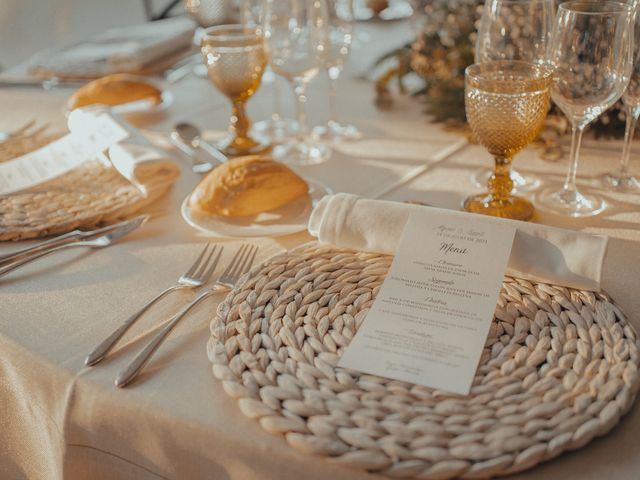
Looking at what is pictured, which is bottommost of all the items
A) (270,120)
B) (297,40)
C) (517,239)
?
(270,120)

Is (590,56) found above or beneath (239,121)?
above

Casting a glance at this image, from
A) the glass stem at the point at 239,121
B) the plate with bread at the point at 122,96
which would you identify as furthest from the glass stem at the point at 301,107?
the plate with bread at the point at 122,96

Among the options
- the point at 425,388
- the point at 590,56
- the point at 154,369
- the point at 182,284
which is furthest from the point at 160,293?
the point at 590,56

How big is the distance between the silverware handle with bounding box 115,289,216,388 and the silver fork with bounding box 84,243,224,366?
40 millimetres

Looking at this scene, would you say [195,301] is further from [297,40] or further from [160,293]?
[297,40]

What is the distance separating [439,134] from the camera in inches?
55.4

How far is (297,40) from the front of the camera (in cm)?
129

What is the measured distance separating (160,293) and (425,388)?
0.36m

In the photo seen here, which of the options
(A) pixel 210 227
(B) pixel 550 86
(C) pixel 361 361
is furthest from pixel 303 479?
(B) pixel 550 86

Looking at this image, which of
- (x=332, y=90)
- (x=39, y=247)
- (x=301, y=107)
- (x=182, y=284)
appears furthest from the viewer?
(x=332, y=90)

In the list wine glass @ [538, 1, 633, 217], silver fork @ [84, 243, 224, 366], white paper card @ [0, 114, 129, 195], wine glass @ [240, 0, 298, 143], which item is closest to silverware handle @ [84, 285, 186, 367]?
silver fork @ [84, 243, 224, 366]

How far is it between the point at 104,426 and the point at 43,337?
166mm

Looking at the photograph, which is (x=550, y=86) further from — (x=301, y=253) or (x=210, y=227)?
(x=210, y=227)

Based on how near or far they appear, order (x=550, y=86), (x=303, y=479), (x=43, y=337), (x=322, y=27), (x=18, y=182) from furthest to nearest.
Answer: (x=322, y=27) → (x=18, y=182) → (x=550, y=86) → (x=43, y=337) → (x=303, y=479)
